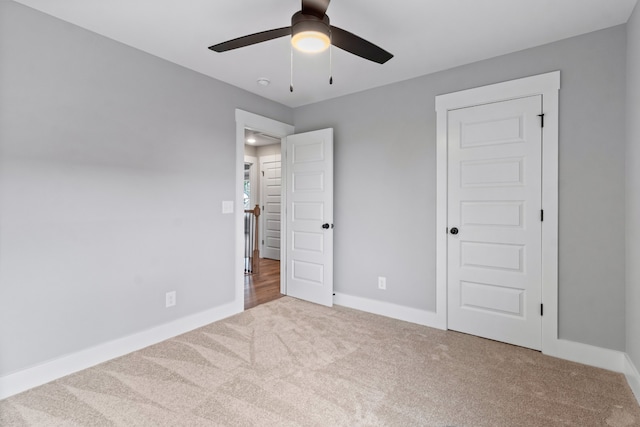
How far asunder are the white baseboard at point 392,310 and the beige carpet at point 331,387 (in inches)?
8.8

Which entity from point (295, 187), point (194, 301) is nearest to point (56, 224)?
point (194, 301)

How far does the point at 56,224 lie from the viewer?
221 cm

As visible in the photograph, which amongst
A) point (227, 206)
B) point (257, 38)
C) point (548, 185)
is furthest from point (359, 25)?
point (227, 206)

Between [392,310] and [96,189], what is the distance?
113 inches

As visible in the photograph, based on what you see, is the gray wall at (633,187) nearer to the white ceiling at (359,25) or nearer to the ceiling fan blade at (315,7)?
the white ceiling at (359,25)

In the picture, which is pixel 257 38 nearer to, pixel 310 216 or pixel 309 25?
pixel 309 25

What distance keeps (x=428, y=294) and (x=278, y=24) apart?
2677 millimetres

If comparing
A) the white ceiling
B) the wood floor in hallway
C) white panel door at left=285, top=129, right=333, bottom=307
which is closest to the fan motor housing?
the white ceiling

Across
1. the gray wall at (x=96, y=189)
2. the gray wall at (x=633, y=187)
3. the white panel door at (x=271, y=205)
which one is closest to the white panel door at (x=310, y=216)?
the gray wall at (x=96, y=189)

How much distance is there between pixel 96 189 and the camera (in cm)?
240

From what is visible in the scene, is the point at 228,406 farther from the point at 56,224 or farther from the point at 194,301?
the point at 56,224

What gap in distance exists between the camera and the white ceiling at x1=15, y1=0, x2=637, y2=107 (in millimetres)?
2078

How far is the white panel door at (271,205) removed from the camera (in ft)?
22.3

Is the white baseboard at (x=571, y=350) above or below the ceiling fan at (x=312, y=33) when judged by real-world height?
below
